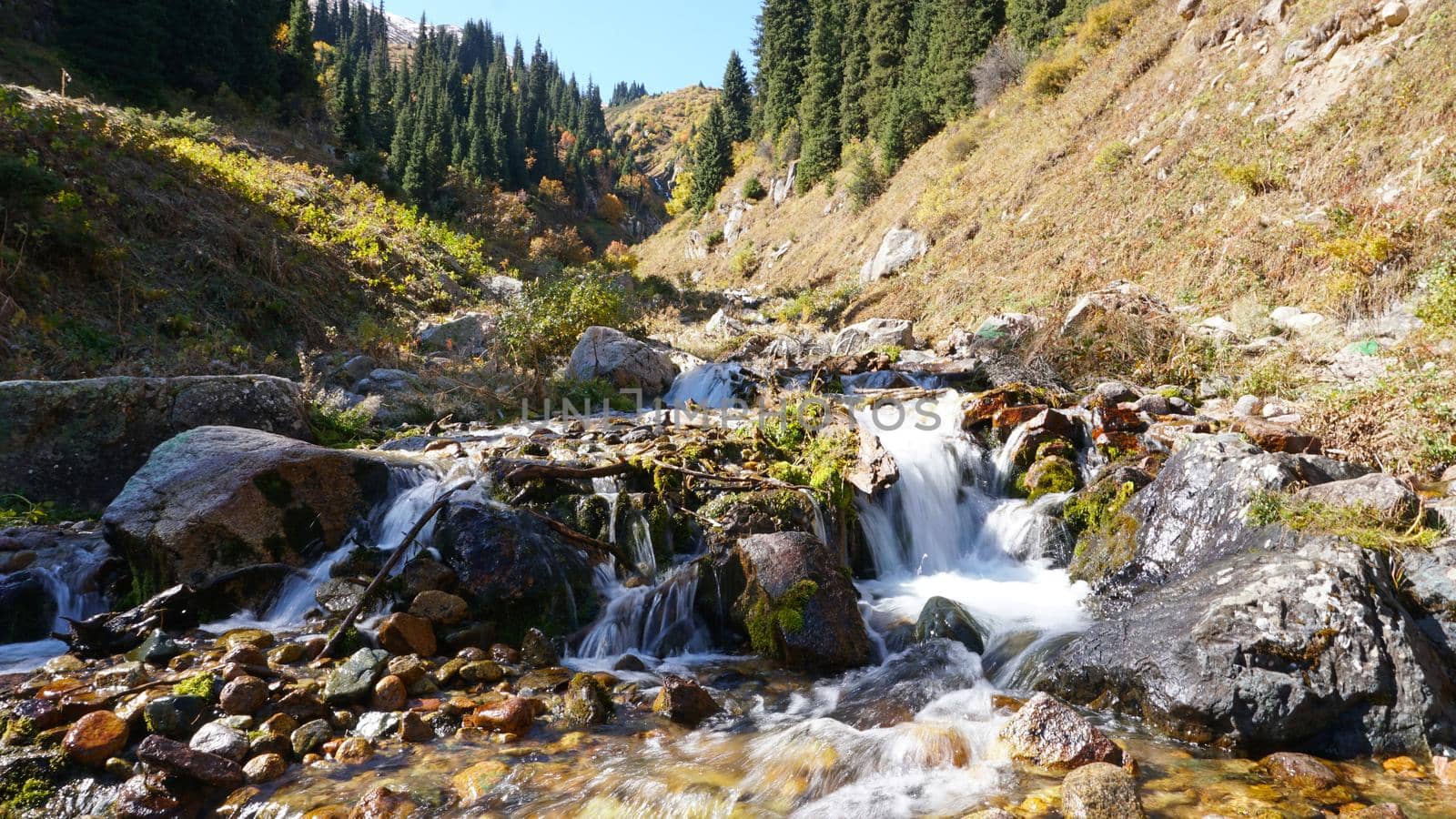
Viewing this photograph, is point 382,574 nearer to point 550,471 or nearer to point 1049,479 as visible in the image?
point 550,471

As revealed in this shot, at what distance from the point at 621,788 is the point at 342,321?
39.8 ft

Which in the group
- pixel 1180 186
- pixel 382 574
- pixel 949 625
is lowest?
pixel 949 625

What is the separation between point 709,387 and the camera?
11.6m

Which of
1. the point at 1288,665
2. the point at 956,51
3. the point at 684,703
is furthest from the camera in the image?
the point at 956,51

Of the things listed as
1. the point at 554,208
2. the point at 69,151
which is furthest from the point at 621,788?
the point at 554,208

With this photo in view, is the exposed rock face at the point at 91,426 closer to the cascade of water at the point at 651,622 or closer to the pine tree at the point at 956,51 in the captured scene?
the cascade of water at the point at 651,622

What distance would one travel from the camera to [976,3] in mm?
30172

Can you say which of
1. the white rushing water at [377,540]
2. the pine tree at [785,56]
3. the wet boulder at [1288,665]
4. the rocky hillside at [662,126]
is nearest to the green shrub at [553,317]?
the white rushing water at [377,540]

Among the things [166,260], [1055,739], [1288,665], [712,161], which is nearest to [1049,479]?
[1288,665]

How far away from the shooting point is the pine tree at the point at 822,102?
3916cm

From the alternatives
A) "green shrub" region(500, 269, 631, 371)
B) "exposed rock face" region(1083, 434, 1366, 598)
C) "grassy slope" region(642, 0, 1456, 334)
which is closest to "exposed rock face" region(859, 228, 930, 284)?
"grassy slope" region(642, 0, 1456, 334)

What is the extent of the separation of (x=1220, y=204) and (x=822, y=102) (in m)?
31.7

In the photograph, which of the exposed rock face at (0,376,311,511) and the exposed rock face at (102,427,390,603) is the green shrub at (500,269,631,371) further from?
the exposed rock face at (102,427,390,603)

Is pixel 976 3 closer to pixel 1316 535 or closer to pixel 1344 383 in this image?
pixel 1344 383
